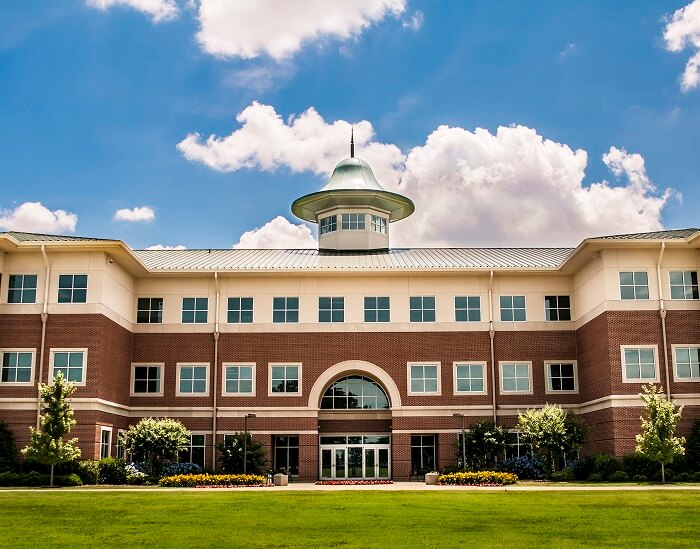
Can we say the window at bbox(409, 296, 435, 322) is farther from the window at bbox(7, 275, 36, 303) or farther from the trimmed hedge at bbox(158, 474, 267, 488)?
the window at bbox(7, 275, 36, 303)

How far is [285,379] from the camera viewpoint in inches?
1834

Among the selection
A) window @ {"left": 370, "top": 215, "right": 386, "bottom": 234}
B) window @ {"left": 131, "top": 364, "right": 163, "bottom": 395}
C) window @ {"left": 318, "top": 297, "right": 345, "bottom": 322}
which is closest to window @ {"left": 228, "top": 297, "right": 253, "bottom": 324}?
window @ {"left": 318, "top": 297, "right": 345, "bottom": 322}

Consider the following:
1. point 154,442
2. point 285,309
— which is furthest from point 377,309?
point 154,442

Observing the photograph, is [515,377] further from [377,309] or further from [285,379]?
[285,379]

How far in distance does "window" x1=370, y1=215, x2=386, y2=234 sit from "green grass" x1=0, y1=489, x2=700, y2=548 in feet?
87.4

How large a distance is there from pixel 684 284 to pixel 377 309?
1509cm

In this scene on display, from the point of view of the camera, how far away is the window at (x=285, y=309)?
47.2 metres

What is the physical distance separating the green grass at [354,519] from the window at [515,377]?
15.7m

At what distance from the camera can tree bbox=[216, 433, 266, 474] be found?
1716 inches

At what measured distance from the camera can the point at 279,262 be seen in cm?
4931

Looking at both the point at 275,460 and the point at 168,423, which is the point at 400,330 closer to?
the point at 275,460

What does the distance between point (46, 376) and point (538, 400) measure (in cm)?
2410

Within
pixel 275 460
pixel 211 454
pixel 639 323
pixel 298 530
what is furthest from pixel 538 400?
pixel 298 530

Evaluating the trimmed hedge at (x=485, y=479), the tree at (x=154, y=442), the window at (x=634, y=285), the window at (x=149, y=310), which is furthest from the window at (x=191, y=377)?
the window at (x=634, y=285)
